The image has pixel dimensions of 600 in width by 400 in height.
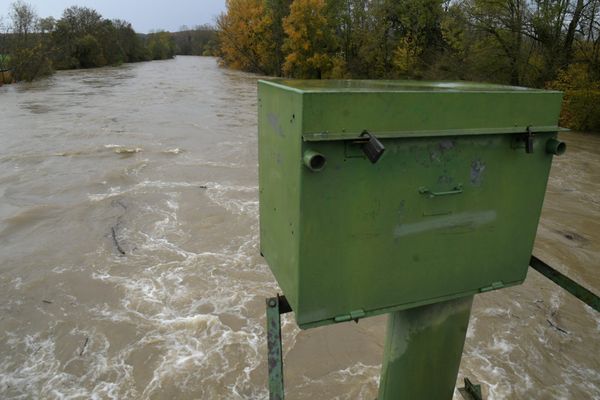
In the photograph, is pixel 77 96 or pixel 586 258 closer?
pixel 586 258

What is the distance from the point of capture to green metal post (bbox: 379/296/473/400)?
2092mm

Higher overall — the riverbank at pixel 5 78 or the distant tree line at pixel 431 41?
the distant tree line at pixel 431 41

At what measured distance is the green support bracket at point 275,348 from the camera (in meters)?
1.57

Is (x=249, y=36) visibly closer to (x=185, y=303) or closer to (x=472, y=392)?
(x=185, y=303)

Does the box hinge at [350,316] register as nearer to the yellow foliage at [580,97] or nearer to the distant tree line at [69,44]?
the yellow foliage at [580,97]

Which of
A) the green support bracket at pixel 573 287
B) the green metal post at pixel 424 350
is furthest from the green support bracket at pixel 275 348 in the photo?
the green support bracket at pixel 573 287

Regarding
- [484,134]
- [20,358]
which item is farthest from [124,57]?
[484,134]

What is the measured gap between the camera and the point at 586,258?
21.7ft

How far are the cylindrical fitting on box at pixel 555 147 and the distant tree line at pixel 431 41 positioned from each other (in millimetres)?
15031

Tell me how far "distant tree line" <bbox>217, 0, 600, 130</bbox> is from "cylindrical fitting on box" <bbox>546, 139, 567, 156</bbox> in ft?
49.3

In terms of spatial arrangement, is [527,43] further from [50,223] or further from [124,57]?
[124,57]

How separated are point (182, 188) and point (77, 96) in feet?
50.5

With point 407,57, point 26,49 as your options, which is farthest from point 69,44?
point 407,57

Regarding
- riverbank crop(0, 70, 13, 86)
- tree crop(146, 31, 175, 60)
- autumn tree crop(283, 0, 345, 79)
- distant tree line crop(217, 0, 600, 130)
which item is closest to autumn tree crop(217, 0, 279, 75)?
distant tree line crop(217, 0, 600, 130)
